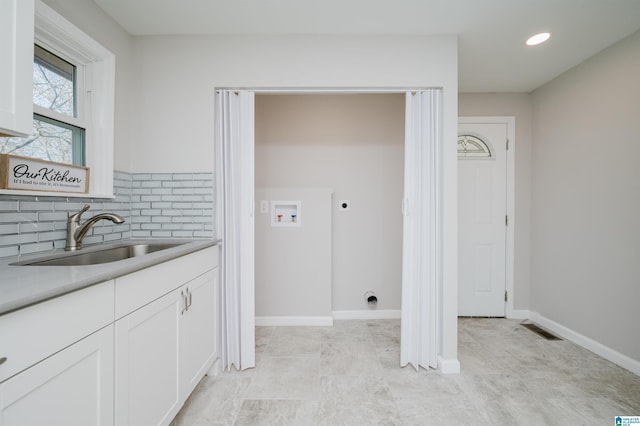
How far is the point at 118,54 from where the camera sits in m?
1.96

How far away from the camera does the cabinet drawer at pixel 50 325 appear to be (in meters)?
0.73

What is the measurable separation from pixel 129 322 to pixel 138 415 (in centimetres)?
41

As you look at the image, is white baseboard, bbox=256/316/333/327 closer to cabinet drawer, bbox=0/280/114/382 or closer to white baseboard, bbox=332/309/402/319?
white baseboard, bbox=332/309/402/319

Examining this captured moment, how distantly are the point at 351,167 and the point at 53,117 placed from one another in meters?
2.38

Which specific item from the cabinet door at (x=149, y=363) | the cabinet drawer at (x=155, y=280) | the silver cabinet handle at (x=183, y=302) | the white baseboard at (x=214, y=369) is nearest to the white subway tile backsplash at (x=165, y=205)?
the cabinet drawer at (x=155, y=280)

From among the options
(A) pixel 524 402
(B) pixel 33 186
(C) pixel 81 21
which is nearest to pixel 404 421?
(A) pixel 524 402

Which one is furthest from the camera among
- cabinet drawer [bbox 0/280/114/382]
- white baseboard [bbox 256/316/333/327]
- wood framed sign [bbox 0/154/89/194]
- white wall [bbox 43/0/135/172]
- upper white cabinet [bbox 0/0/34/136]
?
white baseboard [bbox 256/316/333/327]

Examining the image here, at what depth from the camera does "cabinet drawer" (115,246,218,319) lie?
44.8 inches

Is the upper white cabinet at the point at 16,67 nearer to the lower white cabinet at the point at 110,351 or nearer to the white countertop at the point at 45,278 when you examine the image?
the white countertop at the point at 45,278

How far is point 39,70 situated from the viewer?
1551 millimetres

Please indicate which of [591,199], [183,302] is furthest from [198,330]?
[591,199]

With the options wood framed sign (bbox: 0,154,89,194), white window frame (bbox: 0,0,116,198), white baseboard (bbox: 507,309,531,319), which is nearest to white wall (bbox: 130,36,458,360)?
white window frame (bbox: 0,0,116,198)

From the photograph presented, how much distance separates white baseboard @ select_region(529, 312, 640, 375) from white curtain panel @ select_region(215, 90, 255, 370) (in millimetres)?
2746

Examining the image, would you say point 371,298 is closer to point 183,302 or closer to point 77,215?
point 183,302
